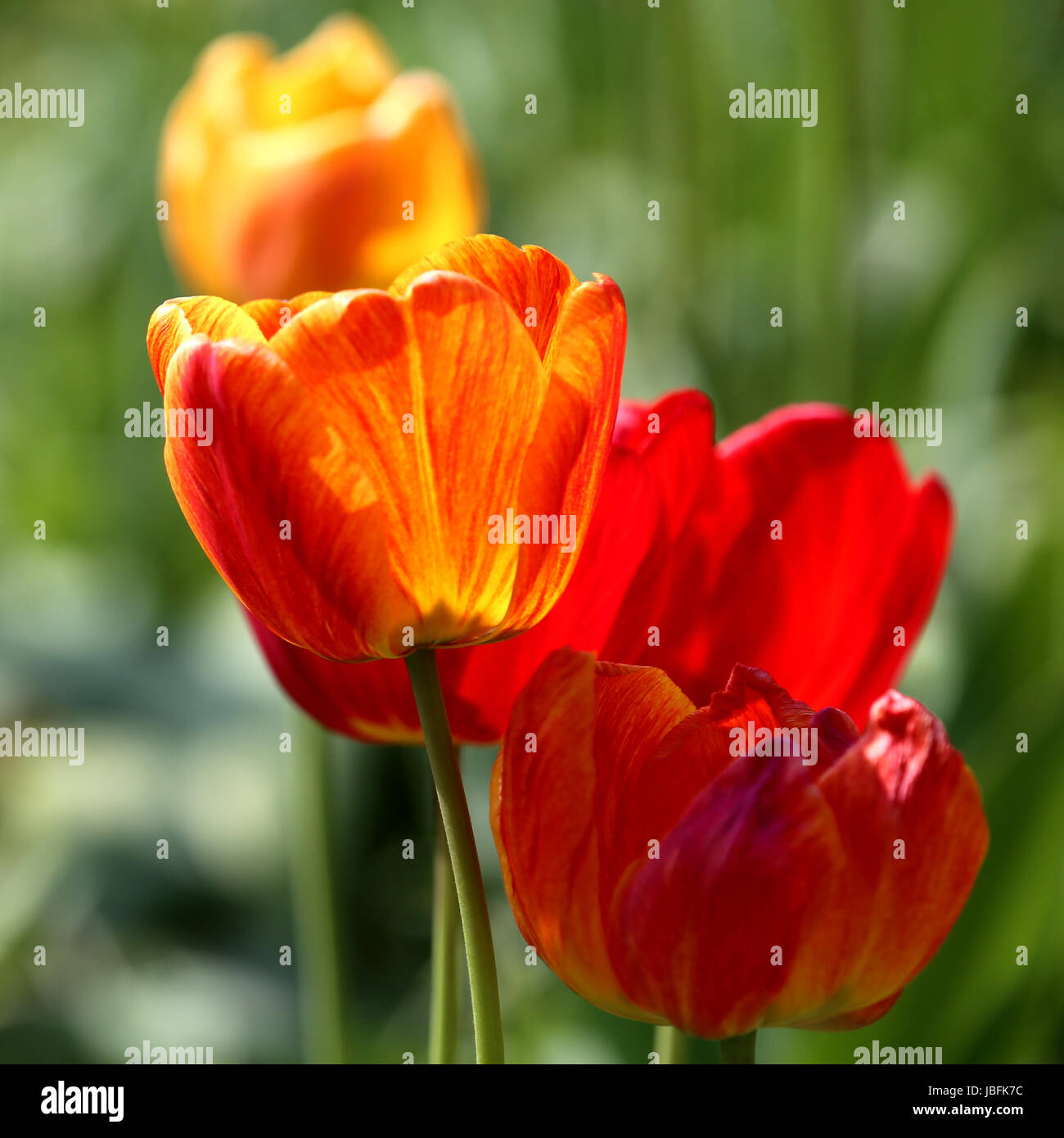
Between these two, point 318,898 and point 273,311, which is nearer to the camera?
point 273,311

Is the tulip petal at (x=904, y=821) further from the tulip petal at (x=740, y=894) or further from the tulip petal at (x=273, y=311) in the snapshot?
the tulip petal at (x=273, y=311)

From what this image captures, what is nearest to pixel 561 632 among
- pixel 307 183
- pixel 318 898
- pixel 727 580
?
pixel 727 580

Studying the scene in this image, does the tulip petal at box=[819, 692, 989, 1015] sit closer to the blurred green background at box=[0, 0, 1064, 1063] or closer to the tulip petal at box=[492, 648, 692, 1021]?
the tulip petal at box=[492, 648, 692, 1021]

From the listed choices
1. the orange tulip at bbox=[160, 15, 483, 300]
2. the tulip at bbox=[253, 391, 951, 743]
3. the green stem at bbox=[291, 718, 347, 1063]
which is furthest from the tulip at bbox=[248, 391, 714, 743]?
the orange tulip at bbox=[160, 15, 483, 300]

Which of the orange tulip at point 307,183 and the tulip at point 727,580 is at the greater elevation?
the orange tulip at point 307,183

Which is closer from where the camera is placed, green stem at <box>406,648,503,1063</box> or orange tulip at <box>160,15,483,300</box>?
green stem at <box>406,648,503,1063</box>

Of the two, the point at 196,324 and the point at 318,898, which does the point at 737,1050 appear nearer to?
the point at 196,324

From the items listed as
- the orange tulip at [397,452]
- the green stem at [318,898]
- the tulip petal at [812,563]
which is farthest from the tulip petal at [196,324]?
the green stem at [318,898]
